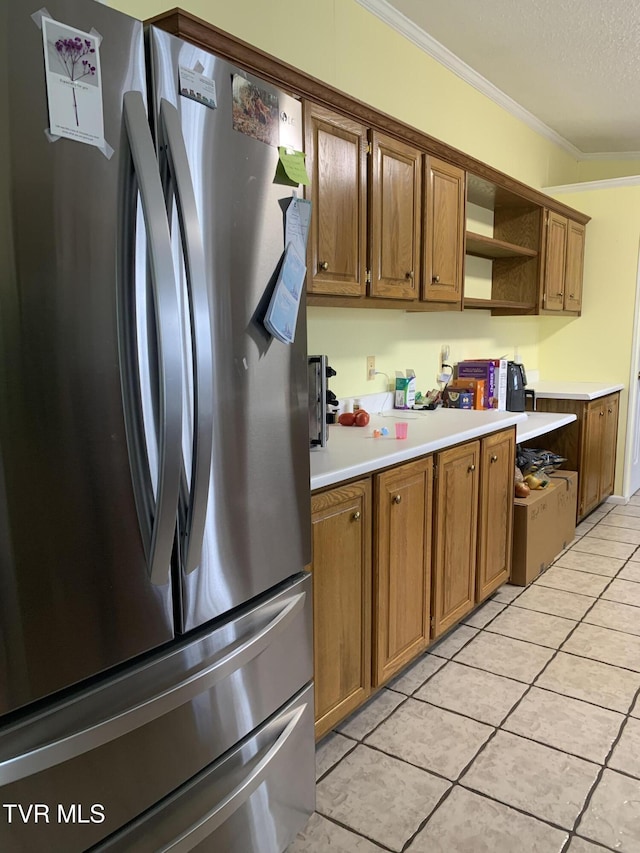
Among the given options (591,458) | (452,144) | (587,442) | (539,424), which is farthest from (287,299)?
(591,458)

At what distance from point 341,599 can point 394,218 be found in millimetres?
1513

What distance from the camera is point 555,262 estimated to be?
4.20 m


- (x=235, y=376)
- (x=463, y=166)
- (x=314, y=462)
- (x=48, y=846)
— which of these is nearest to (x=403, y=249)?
(x=463, y=166)

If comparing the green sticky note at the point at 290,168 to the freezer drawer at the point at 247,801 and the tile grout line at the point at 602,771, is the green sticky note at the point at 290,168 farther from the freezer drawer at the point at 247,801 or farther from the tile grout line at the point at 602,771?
the tile grout line at the point at 602,771

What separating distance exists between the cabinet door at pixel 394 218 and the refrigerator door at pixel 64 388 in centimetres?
146

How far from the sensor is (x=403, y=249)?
2562 mm

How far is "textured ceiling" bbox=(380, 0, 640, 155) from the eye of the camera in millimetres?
2922

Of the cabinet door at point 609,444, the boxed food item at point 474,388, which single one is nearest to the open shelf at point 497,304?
the boxed food item at point 474,388

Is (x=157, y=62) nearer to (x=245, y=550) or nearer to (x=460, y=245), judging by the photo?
(x=245, y=550)

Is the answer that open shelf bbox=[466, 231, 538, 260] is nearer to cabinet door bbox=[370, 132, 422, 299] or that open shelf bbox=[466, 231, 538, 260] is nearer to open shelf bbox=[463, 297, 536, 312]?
→ open shelf bbox=[463, 297, 536, 312]

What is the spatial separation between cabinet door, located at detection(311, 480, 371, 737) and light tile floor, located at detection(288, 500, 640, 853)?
0.20 meters

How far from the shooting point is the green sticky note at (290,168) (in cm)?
136

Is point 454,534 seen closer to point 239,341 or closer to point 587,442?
point 239,341

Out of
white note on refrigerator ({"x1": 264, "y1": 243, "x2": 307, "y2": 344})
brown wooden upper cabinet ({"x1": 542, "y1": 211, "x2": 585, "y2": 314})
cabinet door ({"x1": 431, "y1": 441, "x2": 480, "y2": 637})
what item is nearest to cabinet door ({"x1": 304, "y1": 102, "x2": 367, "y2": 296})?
white note on refrigerator ({"x1": 264, "y1": 243, "x2": 307, "y2": 344})
